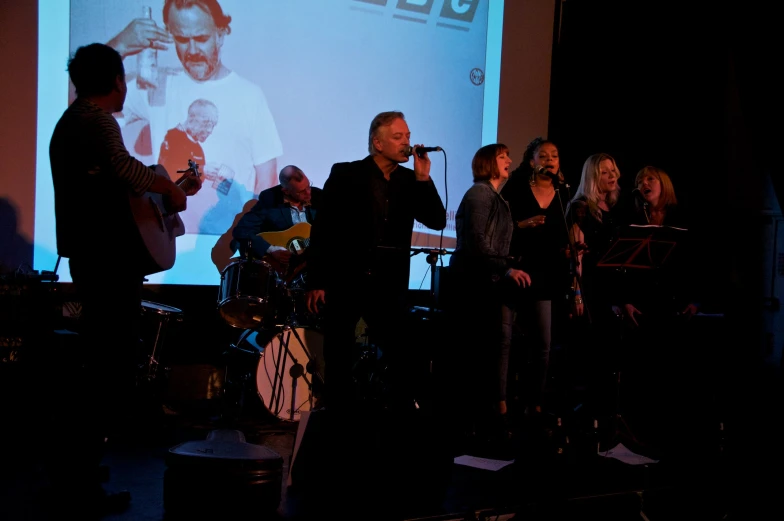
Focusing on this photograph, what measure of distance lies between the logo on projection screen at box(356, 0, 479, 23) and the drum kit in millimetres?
2302

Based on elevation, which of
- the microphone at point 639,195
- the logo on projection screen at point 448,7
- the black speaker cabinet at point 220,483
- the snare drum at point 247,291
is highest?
the logo on projection screen at point 448,7

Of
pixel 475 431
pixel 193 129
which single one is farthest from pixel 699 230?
pixel 193 129

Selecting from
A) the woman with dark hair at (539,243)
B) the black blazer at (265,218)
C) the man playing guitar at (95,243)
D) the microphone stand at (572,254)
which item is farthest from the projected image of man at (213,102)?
the man playing guitar at (95,243)

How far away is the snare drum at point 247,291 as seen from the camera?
4488 mm

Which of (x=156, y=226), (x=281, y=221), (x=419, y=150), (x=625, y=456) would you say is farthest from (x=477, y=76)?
(x=156, y=226)

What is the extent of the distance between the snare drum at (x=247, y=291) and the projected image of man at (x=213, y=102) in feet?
2.50

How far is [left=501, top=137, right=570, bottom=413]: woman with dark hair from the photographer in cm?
427

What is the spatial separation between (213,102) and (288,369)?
187 centimetres

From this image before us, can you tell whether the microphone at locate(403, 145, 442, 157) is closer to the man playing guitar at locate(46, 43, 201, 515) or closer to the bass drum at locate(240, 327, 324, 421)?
the man playing guitar at locate(46, 43, 201, 515)

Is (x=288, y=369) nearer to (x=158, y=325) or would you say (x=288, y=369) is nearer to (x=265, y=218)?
(x=158, y=325)

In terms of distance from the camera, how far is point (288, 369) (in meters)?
4.83

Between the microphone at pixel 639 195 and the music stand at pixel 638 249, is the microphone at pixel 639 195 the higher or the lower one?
the higher one

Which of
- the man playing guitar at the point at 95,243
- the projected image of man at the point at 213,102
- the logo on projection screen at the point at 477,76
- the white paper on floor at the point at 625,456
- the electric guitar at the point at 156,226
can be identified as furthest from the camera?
the logo on projection screen at the point at 477,76

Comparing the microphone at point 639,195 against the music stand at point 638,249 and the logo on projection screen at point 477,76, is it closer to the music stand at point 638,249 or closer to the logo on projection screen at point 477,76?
the music stand at point 638,249
